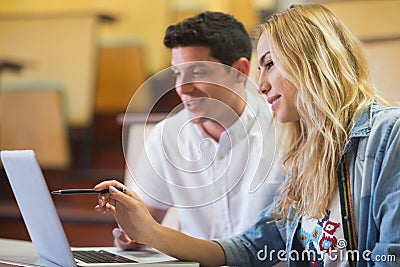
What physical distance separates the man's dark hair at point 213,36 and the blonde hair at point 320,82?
1.03ft

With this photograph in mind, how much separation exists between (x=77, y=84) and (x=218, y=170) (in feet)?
7.15

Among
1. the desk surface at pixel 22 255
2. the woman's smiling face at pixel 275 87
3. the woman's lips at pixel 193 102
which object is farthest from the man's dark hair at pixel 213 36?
the desk surface at pixel 22 255

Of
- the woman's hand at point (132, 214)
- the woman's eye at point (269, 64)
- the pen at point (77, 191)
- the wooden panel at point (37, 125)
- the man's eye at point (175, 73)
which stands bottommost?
the wooden panel at point (37, 125)

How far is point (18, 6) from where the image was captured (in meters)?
4.46

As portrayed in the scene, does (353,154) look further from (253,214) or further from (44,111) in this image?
(44,111)

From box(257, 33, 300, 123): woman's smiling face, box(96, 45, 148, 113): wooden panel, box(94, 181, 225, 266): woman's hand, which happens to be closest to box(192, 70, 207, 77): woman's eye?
box(257, 33, 300, 123): woman's smiling face

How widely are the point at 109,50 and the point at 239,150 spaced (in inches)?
94.9

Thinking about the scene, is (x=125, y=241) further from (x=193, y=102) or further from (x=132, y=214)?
(x=193, y=102)

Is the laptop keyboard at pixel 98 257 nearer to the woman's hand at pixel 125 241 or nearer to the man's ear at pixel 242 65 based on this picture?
the woman's hand at pixel 125 241

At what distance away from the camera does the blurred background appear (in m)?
3.52

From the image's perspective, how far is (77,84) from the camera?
3.73 metres

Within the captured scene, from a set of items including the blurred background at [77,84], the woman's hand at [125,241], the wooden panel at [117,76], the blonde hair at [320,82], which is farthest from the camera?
the wooden panel at [117,76]

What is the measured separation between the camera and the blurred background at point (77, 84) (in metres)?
3.52

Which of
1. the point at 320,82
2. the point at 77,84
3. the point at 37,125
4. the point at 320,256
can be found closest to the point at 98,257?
the point at 320,256
